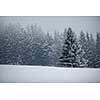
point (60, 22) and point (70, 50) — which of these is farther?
point (60, 22)

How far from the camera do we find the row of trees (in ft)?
24.1

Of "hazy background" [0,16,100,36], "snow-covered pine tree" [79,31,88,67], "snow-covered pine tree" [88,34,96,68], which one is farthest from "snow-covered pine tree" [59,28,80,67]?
"snow-covered pine tree" [88,34,96,68]

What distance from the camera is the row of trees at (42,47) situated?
24.1 ft

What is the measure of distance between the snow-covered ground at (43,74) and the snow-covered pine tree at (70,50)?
217mm

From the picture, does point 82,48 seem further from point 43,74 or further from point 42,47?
point 43,74

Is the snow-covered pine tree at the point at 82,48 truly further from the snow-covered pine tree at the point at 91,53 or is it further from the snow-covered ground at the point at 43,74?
the snow-covered ground at the point at 43,74

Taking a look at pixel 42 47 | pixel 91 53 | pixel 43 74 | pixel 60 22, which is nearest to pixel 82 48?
pixel 91 53

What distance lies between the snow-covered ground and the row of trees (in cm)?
18

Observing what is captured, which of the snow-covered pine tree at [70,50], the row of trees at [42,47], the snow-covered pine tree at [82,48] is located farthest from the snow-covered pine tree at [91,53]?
the snow-covered pine tree at [70,50]

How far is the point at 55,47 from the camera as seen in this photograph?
744 centimetres

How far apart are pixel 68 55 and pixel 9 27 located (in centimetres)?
236

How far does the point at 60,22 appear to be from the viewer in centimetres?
741

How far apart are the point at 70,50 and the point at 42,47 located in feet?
3.34
